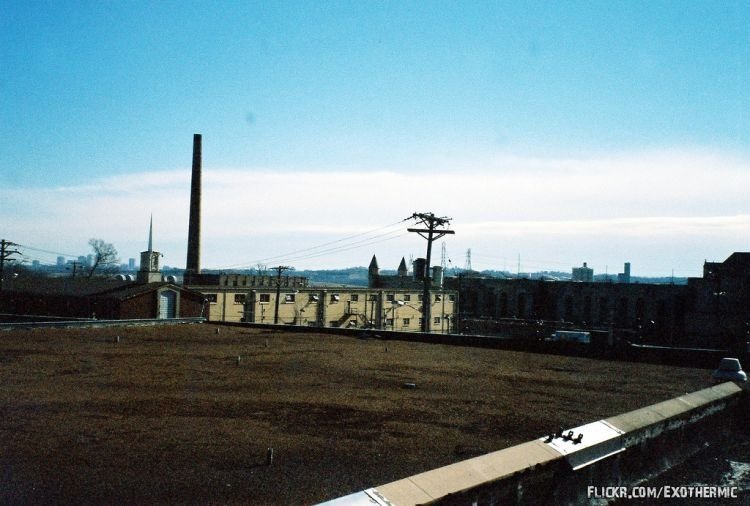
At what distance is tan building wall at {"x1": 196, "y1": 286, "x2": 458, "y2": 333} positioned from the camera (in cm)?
6238

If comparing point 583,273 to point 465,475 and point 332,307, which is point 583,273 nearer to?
point 332,307

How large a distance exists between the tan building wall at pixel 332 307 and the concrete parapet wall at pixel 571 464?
A: 53261 mm

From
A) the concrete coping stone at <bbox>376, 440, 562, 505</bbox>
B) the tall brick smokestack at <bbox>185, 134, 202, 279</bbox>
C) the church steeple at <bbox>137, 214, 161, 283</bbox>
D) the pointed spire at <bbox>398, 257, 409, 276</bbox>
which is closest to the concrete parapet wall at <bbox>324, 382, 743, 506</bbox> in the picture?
the concrete coping stone at <bbox>376, 440, 562, 505</bbox>

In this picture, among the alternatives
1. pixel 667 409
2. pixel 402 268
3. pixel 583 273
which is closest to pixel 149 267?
pixel 667 409

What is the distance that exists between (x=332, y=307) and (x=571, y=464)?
225 ft

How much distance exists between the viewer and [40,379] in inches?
468

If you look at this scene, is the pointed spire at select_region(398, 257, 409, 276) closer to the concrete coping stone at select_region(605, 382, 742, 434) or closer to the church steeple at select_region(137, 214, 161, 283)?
the church steeple at select_region(137, 214, 161, 283)

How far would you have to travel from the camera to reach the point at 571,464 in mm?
5230

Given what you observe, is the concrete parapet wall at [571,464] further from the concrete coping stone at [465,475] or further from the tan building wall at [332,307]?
the tan building wall at [332,307]

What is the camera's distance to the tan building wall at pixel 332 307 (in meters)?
62.4

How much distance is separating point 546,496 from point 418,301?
256ft

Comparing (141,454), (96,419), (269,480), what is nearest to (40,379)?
(96,419)

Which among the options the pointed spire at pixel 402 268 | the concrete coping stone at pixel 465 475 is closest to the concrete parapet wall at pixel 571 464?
the concrete coping stone at pixel 465 475

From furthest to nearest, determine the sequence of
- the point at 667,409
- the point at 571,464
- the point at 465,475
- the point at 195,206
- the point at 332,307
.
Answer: the point at 332,307 → the point at 195,206 → the point at 667,409 → the point at 571,464 → the point at 465,475
